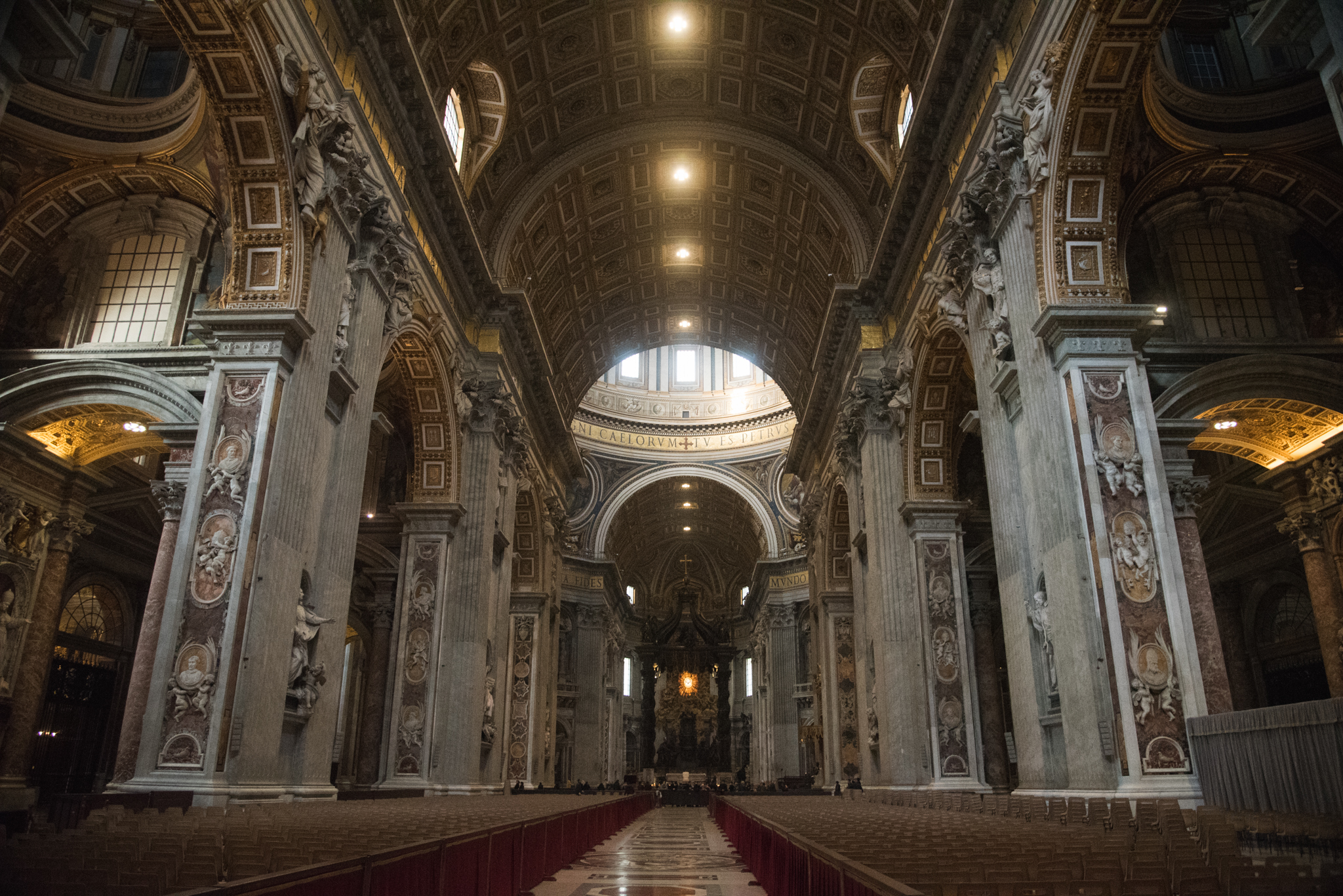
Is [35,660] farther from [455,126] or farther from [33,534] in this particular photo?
[455,126]

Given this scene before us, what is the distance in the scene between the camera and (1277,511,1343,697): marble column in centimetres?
1290

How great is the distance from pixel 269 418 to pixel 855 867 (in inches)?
319

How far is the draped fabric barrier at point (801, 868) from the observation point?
119 inches

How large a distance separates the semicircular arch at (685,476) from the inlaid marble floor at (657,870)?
2539cm

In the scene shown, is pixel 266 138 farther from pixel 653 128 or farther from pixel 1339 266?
pixel 1339 266

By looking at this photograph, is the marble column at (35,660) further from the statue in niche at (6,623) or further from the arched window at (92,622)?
the arched window at (92,622)

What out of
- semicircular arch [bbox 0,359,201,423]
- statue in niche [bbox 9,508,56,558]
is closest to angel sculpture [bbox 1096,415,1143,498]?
semicircular arch [bbox 0,359,201,423]

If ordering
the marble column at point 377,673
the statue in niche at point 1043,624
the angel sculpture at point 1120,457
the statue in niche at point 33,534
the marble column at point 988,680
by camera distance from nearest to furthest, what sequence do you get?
the angel sculpture at point 1120,457, the statue in niche at point 1043,624, the statue in niche at point 33,534, the marble column at point 988,680, the marble column at point 377,673

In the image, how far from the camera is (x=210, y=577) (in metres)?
8.70

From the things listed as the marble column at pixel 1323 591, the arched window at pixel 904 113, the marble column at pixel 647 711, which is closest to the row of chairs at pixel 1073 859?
the marble column at pixel 1323 591

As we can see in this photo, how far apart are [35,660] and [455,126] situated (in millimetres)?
11526

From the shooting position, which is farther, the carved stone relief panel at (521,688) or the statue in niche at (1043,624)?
the carved stone relief panel at (521,688)

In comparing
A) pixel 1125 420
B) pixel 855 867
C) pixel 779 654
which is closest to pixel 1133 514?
pixel 1125 420

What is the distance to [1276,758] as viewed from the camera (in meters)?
6.69
